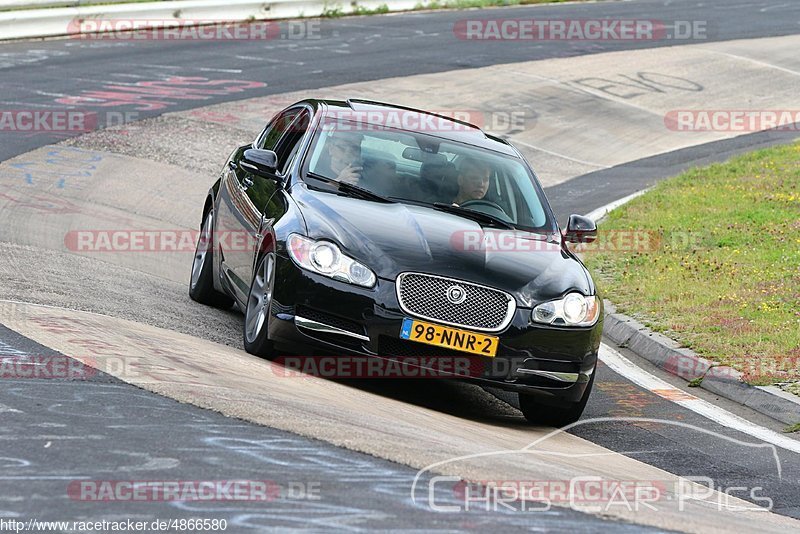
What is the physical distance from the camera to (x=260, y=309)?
324 inches

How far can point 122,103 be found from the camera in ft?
66.8

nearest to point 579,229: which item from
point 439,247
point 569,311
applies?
point 569,311

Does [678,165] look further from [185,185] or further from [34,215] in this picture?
[34,215]

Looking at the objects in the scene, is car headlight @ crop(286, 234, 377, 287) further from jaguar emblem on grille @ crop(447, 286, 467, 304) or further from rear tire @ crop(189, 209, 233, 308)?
rear tire @ crop(189, 209, 233, 308)

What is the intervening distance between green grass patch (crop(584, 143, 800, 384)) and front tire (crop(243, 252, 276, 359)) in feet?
11.5

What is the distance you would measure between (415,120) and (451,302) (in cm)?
256

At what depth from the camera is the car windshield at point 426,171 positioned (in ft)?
29.3

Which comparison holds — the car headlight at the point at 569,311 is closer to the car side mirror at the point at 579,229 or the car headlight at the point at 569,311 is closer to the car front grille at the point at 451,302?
the car front grille at the point at 451,302

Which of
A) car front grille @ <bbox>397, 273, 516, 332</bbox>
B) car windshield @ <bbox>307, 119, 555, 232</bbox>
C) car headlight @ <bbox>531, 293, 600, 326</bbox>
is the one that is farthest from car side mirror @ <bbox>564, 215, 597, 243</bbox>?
car front grille @ <bbox>397, 273, 516, 332</bbox>

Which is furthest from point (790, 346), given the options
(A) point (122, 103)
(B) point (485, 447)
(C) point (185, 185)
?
(A) point (122, 103)

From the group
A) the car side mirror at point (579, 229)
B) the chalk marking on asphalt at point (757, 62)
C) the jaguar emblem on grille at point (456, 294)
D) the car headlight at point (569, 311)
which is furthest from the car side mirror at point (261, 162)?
the chalk marking on asphalt at point (757, 62)

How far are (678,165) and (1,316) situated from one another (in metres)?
14.6

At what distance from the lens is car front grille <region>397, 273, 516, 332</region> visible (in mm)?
7590

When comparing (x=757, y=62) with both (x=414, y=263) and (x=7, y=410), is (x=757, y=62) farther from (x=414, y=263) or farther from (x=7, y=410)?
(x=7, y=410)
